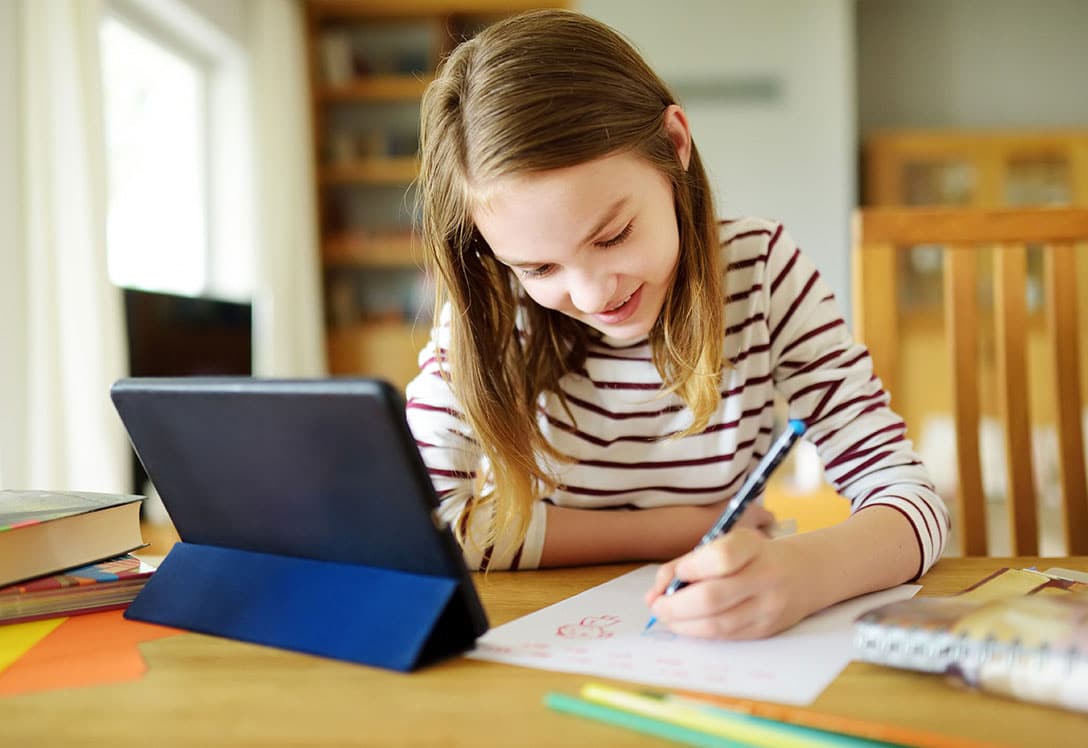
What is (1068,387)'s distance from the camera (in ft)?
3.52

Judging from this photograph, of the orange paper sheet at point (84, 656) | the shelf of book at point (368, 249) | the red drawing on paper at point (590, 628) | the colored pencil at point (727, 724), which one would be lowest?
the red drawing on paper at point (590, 628)

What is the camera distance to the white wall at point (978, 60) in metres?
4.24

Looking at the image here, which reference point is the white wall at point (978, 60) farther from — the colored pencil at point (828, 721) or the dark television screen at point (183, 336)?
the colored pencil at point (828, 721)

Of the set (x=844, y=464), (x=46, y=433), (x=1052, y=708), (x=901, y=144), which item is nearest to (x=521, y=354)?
(x=844, y=464)

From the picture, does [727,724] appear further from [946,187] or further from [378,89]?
[946,187]

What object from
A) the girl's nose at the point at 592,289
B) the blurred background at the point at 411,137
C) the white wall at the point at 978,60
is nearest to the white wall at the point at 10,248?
the blurred background at the point at 411,137

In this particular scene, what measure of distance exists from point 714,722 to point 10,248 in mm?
2049

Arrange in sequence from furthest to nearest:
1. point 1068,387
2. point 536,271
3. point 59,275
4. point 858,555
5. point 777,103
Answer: point 777,103 → point 59,275 → point 1068,387 → point 536,271 → point 858,555

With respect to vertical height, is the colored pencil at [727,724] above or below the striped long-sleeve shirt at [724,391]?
below

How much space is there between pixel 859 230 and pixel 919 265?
3187 mm

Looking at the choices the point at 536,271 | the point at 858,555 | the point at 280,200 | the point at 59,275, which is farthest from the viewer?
the point at 280,200

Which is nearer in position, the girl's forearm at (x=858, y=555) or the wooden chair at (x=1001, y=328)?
the girl's forearm at (x=858, y=555)

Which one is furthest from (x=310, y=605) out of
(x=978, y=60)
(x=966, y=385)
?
(x=978, y=60)

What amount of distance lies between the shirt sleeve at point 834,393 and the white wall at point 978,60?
12.4ft
